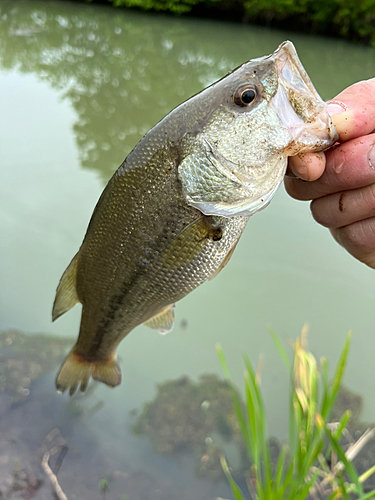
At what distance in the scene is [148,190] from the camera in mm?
1281

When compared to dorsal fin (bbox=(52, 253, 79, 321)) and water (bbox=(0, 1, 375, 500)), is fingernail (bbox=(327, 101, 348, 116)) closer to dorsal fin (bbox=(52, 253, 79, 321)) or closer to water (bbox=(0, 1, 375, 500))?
dorsal fin (bbox=(52, 253, 79, 321))

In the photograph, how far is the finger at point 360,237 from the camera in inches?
56.6

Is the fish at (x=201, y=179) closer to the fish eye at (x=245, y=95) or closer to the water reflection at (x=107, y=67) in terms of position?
the fish eye at (x=245, y=95)

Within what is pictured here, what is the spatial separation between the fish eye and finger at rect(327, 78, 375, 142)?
26cm

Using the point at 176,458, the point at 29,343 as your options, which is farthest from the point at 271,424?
the point at 29,343

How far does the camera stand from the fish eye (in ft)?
3.88

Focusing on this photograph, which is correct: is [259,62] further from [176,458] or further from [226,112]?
[176,458]

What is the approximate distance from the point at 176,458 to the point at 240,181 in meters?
2.60

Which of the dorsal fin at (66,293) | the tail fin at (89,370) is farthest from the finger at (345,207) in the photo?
the tail fin at (89,370)

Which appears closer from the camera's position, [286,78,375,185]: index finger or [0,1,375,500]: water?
[286,78,375,185]: index finger

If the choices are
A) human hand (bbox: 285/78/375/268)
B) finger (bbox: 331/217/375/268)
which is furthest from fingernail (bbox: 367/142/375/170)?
finger (bbox: 331/217/375/268)

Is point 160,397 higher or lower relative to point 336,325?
lower

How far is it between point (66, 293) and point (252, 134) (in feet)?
3.29

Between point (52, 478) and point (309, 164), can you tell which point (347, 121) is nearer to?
point (309, 164)
